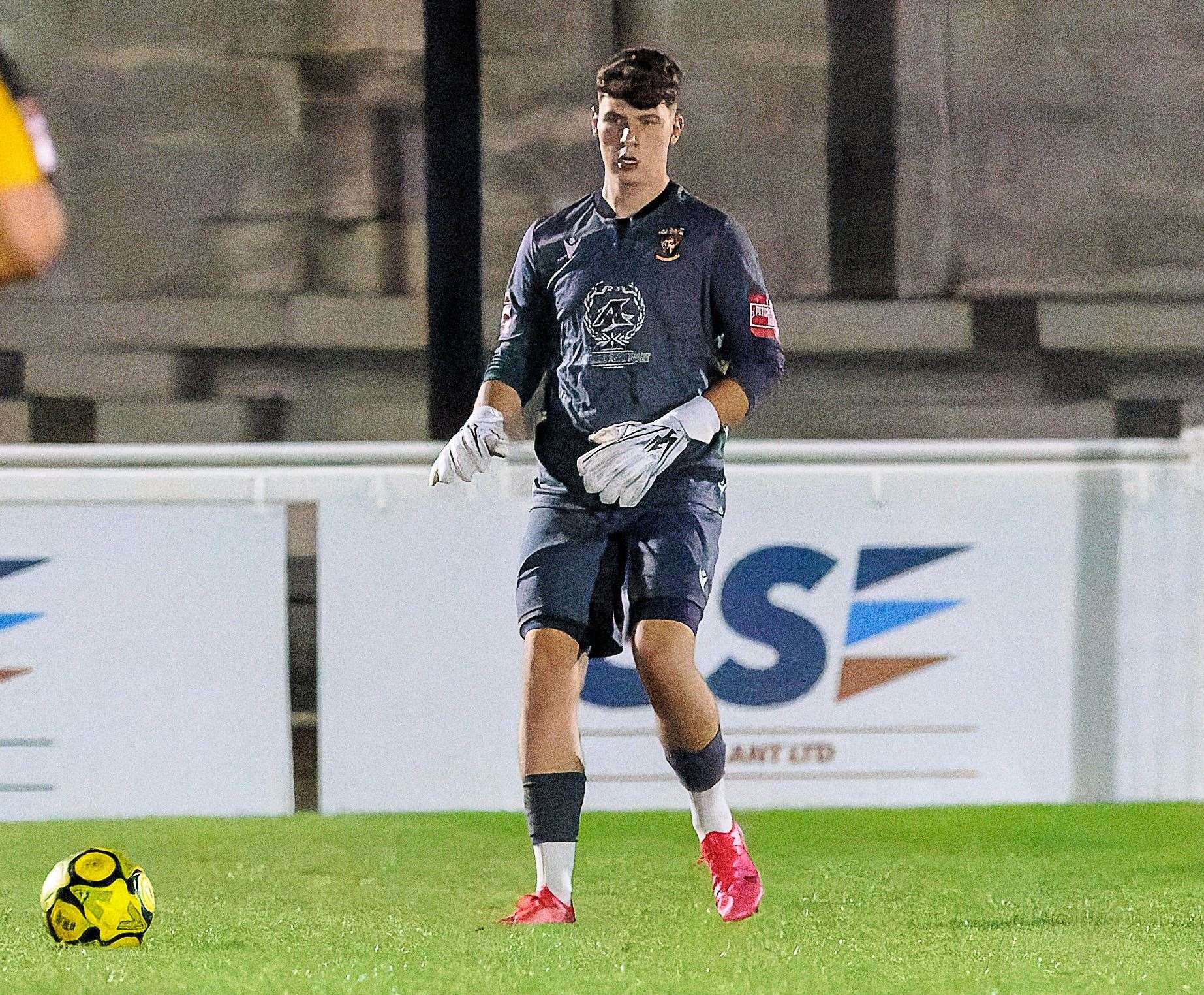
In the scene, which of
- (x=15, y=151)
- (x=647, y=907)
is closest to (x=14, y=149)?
(x=15, y=151)

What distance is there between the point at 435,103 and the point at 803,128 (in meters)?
1.66

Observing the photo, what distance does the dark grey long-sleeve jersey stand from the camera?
3.41m

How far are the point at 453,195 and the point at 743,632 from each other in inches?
82.4

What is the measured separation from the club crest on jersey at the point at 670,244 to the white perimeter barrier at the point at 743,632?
4.79 feet

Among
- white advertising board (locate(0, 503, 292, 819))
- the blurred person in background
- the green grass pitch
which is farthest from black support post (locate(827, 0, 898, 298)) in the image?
the blurred person in background

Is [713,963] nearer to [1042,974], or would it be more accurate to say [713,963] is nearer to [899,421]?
[1042,974]

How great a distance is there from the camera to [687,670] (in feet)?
11.0

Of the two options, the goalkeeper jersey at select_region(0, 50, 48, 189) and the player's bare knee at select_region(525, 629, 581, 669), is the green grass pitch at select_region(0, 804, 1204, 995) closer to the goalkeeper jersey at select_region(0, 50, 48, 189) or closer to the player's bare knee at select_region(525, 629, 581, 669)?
the player's bare knee at select_region(525, 629, 581, 669)

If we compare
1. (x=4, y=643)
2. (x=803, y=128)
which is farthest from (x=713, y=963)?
(x=803, y=128)

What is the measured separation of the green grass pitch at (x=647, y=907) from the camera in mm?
2906

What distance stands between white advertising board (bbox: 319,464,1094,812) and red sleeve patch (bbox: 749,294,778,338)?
1367 mm

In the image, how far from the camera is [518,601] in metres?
3.44

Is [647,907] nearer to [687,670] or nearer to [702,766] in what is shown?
[702,766]

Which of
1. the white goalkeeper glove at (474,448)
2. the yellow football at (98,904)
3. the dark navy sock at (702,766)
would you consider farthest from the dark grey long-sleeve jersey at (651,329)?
the yellow football at (98,904)
